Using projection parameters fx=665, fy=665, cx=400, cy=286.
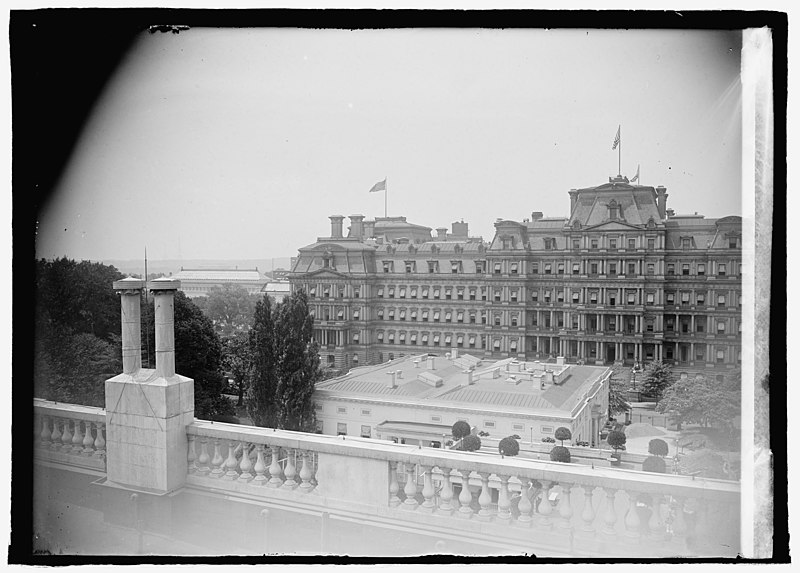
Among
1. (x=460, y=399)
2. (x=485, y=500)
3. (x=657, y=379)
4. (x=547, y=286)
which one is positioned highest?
(x=547, y=286)

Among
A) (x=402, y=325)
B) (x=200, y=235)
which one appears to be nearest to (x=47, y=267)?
(x=200, y=235)

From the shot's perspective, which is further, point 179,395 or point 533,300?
point 533,300

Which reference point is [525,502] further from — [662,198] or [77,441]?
[77,441]

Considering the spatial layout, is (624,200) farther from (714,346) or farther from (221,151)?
(221,151)

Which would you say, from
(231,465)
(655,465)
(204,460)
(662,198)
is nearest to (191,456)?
(204,460)

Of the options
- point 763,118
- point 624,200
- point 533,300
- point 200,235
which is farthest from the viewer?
point 200,235

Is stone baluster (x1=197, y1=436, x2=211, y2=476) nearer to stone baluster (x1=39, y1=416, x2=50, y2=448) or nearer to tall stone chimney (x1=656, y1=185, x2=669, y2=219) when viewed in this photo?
stone baluster (x1=39, y1=416, x2=50, y2=448)
